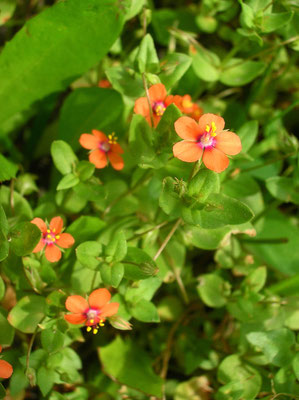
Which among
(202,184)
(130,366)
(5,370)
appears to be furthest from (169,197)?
(130,366)

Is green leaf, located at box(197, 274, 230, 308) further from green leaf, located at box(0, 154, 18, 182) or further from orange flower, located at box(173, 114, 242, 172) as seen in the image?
green leaf, located at box(0, 154, 18, 182)

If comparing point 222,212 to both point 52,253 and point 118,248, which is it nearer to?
point 118,248

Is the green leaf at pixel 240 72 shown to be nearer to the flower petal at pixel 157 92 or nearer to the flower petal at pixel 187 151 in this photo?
the flower petal at pixel 157 92

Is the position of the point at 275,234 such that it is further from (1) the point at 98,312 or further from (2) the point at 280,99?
(1) the point at 98,312

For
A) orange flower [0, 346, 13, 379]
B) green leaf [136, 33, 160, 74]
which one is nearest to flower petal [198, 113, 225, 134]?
green leaf [136, 33, 160, 74]

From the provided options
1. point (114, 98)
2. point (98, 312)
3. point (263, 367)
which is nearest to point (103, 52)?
point (114, 98)

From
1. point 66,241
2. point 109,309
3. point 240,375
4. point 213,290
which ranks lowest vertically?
point 240,375

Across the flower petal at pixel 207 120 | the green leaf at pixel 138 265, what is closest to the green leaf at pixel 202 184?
the flower petal at pixel 207 120
